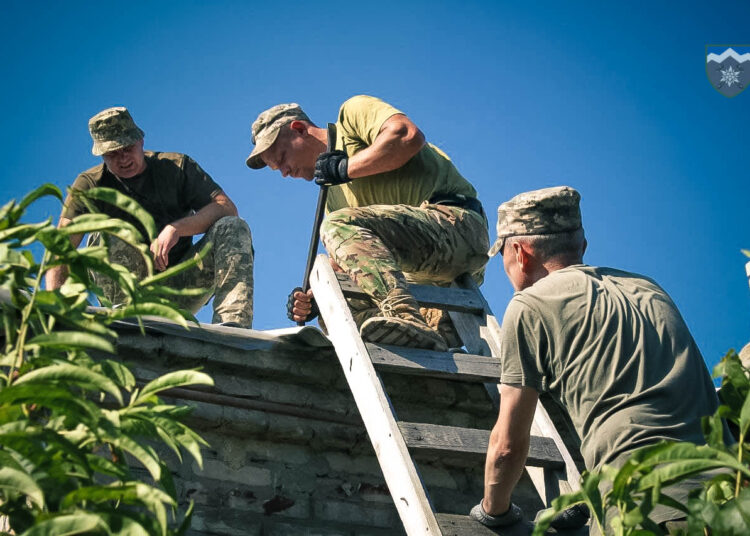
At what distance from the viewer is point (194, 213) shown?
548 cm

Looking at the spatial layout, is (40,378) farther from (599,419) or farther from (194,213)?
(194,213)

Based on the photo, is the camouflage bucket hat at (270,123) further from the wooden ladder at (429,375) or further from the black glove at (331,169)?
the wooden ladder at (429,375)

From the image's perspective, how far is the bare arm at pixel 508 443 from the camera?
2771 millimetres

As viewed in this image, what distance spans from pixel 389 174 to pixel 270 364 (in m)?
1.25

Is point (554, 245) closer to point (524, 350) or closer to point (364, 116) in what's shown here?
point (524, 350)

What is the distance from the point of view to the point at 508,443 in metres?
2.79

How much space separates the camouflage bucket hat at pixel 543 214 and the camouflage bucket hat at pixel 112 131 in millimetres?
2815

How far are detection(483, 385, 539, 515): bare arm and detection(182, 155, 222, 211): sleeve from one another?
309 cm

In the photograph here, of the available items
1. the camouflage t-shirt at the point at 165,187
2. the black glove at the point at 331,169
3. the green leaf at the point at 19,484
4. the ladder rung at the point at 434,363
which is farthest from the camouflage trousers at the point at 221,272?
the green leaf at the point at 19,484

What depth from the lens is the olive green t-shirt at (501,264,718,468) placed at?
2518mm

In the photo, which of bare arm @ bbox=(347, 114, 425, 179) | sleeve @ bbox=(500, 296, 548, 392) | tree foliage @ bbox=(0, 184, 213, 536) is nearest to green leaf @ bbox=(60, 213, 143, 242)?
tree foliage @ bbox=(0, 184, 213, 536)

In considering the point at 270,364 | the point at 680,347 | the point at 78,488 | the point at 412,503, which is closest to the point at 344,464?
the point at 270,364

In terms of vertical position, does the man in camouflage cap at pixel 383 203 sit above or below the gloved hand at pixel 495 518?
above

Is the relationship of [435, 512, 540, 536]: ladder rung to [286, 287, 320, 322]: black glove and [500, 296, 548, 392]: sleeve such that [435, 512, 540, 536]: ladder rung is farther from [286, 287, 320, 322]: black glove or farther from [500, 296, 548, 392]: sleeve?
[286, 287, 320, 322]: black glove
